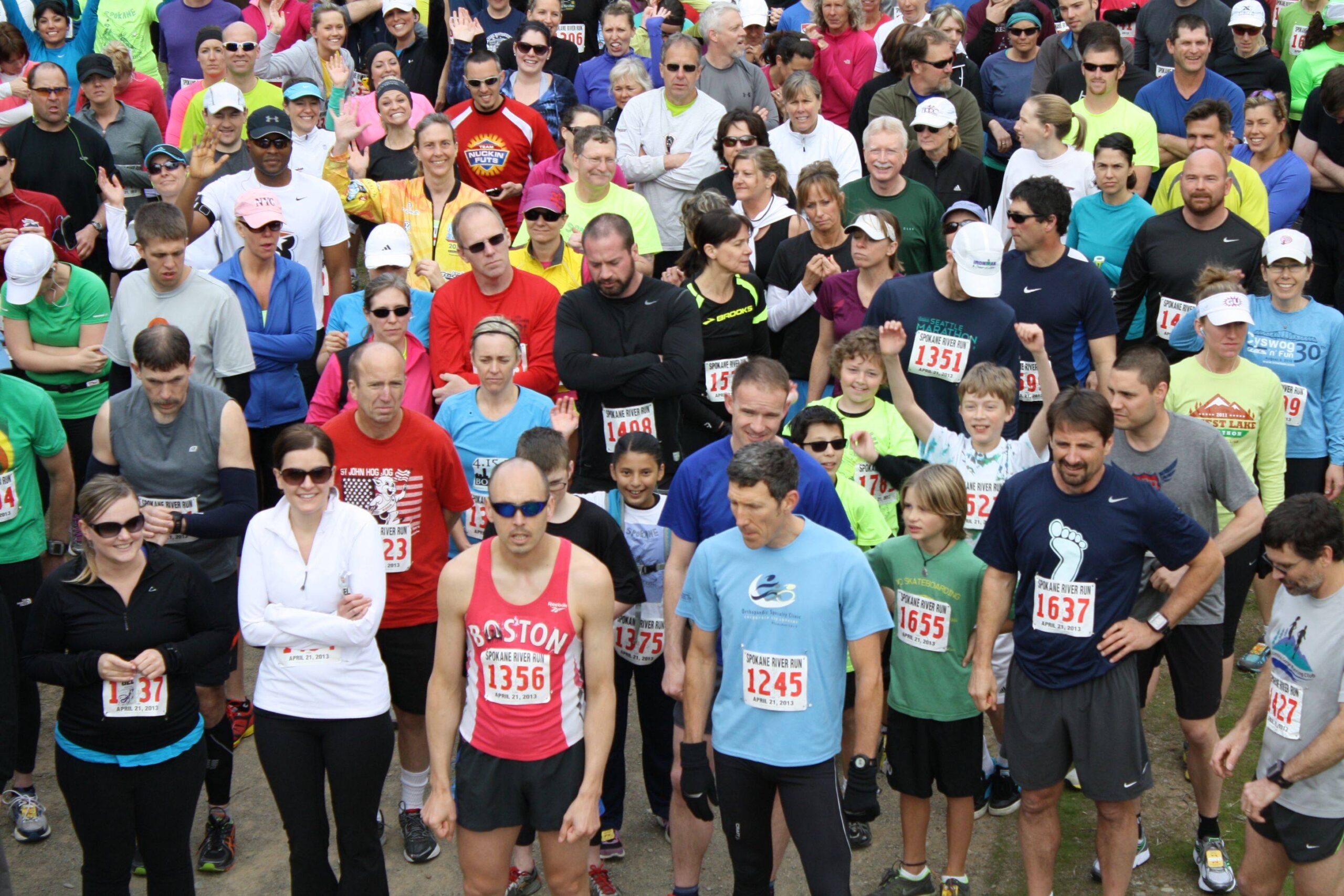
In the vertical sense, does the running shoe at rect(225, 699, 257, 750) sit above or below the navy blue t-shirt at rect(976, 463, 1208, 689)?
below

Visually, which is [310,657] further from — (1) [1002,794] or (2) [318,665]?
(1) [1002,794]

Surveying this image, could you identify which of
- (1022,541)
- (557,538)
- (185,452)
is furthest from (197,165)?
(1022,541)

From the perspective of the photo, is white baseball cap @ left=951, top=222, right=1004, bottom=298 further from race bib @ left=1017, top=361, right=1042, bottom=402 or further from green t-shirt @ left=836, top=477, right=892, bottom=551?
green t-shirt @ left=836, top=477, right=892, bottom=551

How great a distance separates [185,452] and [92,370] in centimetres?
156

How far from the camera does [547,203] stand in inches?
288

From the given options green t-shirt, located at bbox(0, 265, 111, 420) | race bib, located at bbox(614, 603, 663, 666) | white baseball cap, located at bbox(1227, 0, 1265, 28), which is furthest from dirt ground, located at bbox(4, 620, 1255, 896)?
white baseball cap, located at bbox(1227, 0, 1265, 28)

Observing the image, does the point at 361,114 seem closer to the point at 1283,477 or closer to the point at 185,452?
the point at 185,452

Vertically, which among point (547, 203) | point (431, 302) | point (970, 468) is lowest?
point (970, 468)

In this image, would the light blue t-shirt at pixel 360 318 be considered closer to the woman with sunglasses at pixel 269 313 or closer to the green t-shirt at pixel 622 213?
the woman with sunglasses at pixel 269 313

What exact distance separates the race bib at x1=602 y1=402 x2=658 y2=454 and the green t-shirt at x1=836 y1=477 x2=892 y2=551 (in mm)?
1017

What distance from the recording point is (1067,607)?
5.13m

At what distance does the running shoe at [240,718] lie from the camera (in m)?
6.86

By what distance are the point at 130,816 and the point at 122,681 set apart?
520mm

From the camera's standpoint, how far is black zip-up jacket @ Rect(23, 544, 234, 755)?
5000 mm
